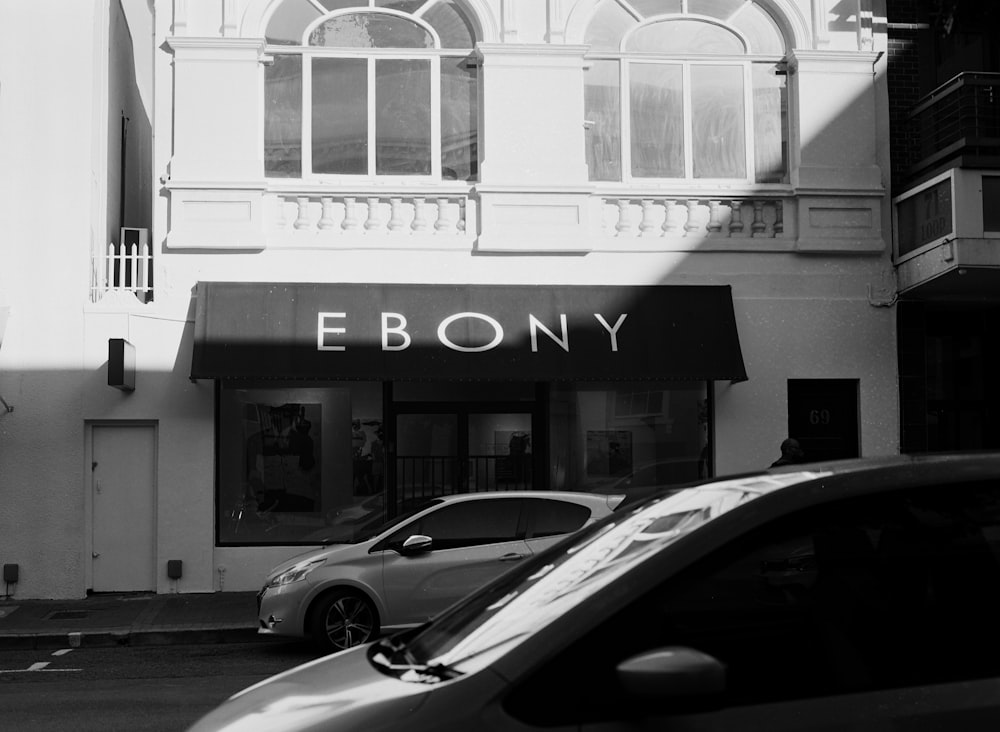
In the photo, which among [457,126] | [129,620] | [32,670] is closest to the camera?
[32,670]

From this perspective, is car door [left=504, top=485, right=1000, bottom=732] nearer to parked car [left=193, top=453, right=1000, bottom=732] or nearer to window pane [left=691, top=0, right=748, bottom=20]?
parked car [left=193, top=453, right=1000, bottom=732]

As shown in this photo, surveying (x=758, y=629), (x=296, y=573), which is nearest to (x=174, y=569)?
(x=296, y=573)

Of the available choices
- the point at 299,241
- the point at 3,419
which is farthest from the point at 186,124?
the point at 3,419

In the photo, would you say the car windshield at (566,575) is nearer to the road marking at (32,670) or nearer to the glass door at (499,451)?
the road marking at (32,670)

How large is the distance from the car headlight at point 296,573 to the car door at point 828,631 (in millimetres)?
8327

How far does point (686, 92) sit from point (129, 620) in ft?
32.0

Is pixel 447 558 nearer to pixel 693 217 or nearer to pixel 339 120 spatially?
pixel 693 217

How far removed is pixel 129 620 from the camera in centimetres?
1331

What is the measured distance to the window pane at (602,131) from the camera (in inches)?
643

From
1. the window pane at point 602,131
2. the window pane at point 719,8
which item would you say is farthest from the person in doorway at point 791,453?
the window pane at point 719,8

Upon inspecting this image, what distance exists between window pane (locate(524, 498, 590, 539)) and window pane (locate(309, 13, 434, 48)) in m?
7.36

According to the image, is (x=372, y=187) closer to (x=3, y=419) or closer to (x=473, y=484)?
(x=473, y=484)

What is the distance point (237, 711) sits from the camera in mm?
3609

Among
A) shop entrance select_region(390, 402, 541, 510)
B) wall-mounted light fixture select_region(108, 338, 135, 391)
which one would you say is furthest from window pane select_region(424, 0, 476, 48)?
wall-mounted light fixture select_region(108, 338, 135, 391)
